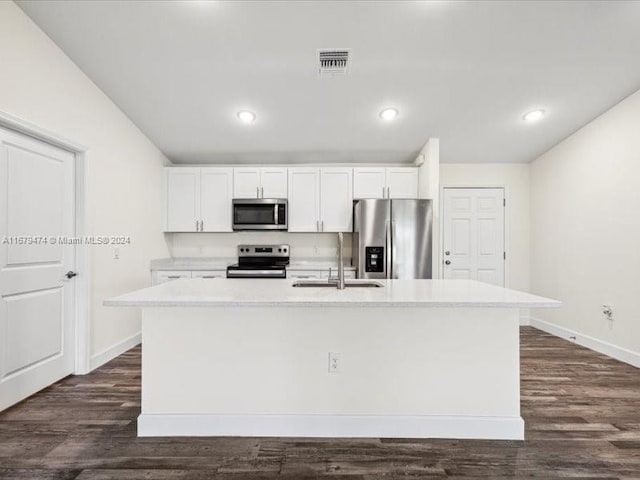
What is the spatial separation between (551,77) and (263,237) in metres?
3.60

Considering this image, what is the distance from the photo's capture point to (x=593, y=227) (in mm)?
3672

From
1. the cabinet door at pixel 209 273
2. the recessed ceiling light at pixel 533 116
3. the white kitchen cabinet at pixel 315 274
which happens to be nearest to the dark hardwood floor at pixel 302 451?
the cabinet door at pixel 209 273

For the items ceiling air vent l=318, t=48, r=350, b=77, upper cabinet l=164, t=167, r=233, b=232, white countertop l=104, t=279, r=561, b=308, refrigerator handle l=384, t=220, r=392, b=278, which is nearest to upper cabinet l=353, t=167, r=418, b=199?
refrigerator handle l=384, t=220, r=392, b=278

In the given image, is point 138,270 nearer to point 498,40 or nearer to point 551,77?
point 498,40

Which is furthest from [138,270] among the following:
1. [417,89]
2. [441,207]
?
[441,207]

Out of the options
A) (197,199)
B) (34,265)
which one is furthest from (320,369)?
(197,199)

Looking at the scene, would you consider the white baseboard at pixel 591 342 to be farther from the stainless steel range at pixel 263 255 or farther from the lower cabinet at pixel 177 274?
the lower cabinet at pixel 177 274

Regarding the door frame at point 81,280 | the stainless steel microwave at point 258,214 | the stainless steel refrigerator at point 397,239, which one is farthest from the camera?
the stainless steel microwave at point 258,214

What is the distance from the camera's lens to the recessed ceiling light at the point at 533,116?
3561 mm

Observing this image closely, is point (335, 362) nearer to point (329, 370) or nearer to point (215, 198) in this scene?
point (329, 370)

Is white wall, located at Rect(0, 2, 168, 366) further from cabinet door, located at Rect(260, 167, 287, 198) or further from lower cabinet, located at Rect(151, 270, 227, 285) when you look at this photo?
cabinet door, located at Rect(260, 167, 287, 198)

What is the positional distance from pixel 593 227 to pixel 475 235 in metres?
1.33

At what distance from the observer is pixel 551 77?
304cm

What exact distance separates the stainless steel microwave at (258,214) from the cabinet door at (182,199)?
1.86 feet
